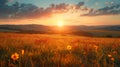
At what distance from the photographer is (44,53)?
627 cm

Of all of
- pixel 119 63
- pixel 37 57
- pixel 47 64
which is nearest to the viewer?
pixel 47 64

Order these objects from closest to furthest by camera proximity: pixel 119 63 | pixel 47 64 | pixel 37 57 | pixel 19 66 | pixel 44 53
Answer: pixel 19 66 → pixel 47 64 → pixel 119 63 → pixel 37 57 → pixel 44 53

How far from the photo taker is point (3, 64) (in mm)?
4613

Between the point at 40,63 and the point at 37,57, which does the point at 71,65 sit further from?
the point at 37,57

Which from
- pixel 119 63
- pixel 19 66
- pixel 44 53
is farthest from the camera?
pixel 44 53

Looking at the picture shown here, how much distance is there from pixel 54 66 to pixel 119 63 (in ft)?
5.63

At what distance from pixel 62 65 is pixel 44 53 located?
5.19 feet

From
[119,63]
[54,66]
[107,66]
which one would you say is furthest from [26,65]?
[119,63]

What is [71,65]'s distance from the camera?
479 centimetres

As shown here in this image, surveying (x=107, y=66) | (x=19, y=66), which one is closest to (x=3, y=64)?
(x=19, y=66)

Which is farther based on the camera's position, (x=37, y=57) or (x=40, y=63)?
(x=37, y=57)

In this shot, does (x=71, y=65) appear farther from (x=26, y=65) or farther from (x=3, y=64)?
(x=3, y=64)

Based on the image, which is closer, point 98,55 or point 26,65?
point 26,65

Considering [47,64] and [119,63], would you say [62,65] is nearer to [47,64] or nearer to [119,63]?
[47,64]
